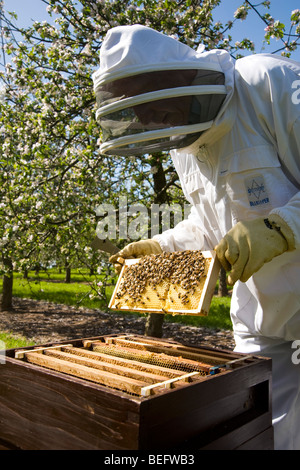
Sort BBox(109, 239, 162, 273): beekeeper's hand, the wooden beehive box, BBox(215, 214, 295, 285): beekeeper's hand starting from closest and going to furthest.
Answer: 1. the wooden beehive box
2. BBox(215, 214, 295, 285): beekeeper's hand
3. BBox(109, 239, 162, 273): beekeeper's hand

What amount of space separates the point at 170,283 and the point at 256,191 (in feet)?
2.36

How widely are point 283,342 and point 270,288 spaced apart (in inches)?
18.9

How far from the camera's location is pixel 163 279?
2.30 m

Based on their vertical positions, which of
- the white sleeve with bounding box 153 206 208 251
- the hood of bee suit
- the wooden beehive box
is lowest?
the wooden beehive box

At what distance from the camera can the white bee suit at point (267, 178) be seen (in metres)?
2.12

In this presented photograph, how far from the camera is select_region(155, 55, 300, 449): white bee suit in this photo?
2.12m

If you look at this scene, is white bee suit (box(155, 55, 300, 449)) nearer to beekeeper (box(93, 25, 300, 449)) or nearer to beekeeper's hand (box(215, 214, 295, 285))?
beekeeper (box(93, 25, 300, 449))

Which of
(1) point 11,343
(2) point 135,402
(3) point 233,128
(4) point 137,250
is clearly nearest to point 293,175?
(3) point 233,128

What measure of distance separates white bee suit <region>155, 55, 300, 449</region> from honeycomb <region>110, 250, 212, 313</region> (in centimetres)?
35

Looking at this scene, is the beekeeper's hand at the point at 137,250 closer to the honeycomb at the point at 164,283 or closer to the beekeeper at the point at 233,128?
the honeycomb at the point at 164,283

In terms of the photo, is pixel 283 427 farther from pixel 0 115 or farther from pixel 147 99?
pixel 0 115

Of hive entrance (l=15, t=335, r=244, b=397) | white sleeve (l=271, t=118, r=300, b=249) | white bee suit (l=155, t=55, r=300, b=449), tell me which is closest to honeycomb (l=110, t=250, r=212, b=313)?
hive entrance (l=15, t=335, r=244, b=397)

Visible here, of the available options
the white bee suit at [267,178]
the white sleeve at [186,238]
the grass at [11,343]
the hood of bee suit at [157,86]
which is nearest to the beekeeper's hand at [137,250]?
the white sleeve at [186,238]
